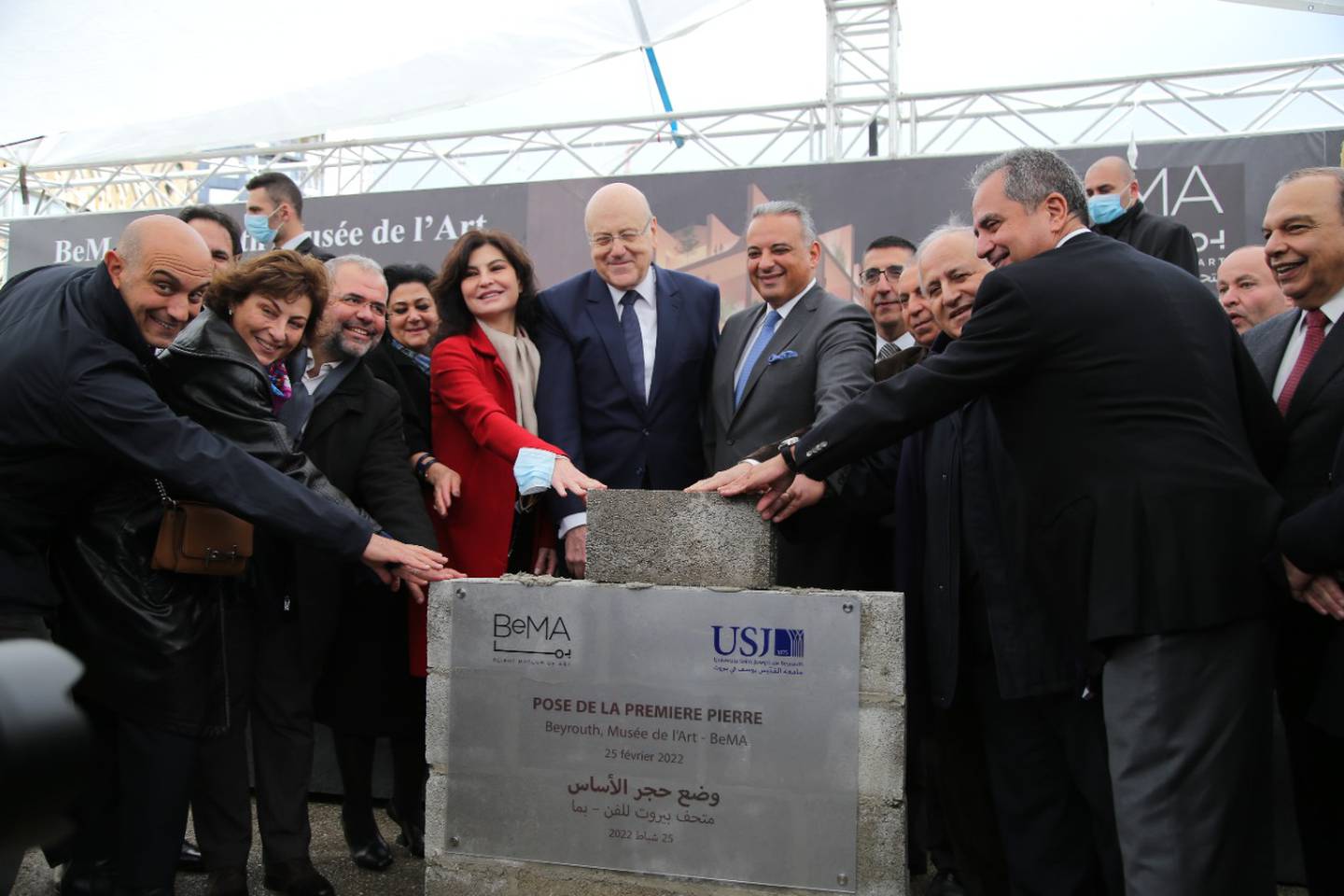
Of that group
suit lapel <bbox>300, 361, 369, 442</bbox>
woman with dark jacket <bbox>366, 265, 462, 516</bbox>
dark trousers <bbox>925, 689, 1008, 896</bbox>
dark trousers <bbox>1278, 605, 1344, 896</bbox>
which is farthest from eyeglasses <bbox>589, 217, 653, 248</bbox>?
dark trousers <bbox>1278, 605, 1344, 896</bbox>

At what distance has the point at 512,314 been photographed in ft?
14.1

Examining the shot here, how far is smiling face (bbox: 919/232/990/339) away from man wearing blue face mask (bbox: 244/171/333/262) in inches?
128

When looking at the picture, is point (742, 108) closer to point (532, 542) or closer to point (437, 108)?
point (437, 108)

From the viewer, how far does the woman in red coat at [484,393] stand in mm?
4086

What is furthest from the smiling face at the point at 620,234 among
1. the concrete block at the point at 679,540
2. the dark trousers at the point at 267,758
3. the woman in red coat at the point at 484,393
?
the dark trousers at the point at 267,758

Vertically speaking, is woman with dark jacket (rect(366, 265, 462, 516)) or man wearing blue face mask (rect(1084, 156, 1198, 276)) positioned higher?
man wearing blue face mask (rect(1084, 156, 1198, 276))

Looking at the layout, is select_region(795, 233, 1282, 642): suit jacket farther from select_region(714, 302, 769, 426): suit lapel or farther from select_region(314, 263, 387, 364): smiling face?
select_region(314, 263, 387, 364): smiling face

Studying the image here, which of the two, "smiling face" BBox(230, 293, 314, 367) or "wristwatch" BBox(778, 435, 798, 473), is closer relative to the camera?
"wristwatch" BBox(778, 435, 798, 473)

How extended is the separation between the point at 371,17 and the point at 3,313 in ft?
20.5

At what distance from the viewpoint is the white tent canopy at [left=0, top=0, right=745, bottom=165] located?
8.10m

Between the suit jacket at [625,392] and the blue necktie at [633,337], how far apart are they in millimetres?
17

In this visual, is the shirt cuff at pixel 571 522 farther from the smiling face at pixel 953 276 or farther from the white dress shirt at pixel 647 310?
the smiling face at pixel 953 276

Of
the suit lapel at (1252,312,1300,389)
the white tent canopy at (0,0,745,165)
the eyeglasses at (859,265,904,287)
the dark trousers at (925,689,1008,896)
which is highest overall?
the white tent canopy at (0,0,745,165)

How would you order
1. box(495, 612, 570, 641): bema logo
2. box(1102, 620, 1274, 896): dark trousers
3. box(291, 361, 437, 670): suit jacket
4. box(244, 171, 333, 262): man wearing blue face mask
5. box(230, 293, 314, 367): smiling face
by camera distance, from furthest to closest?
box(244, 171, 333, 262): man wearing blue face mask < box(291, 361, 437, 670): suit jacket < box(230, 293, 314, 367): smiling face < box(495, 612, 570, 641): bema logo < box(1102, 620, 1274, 896): dark trousers
